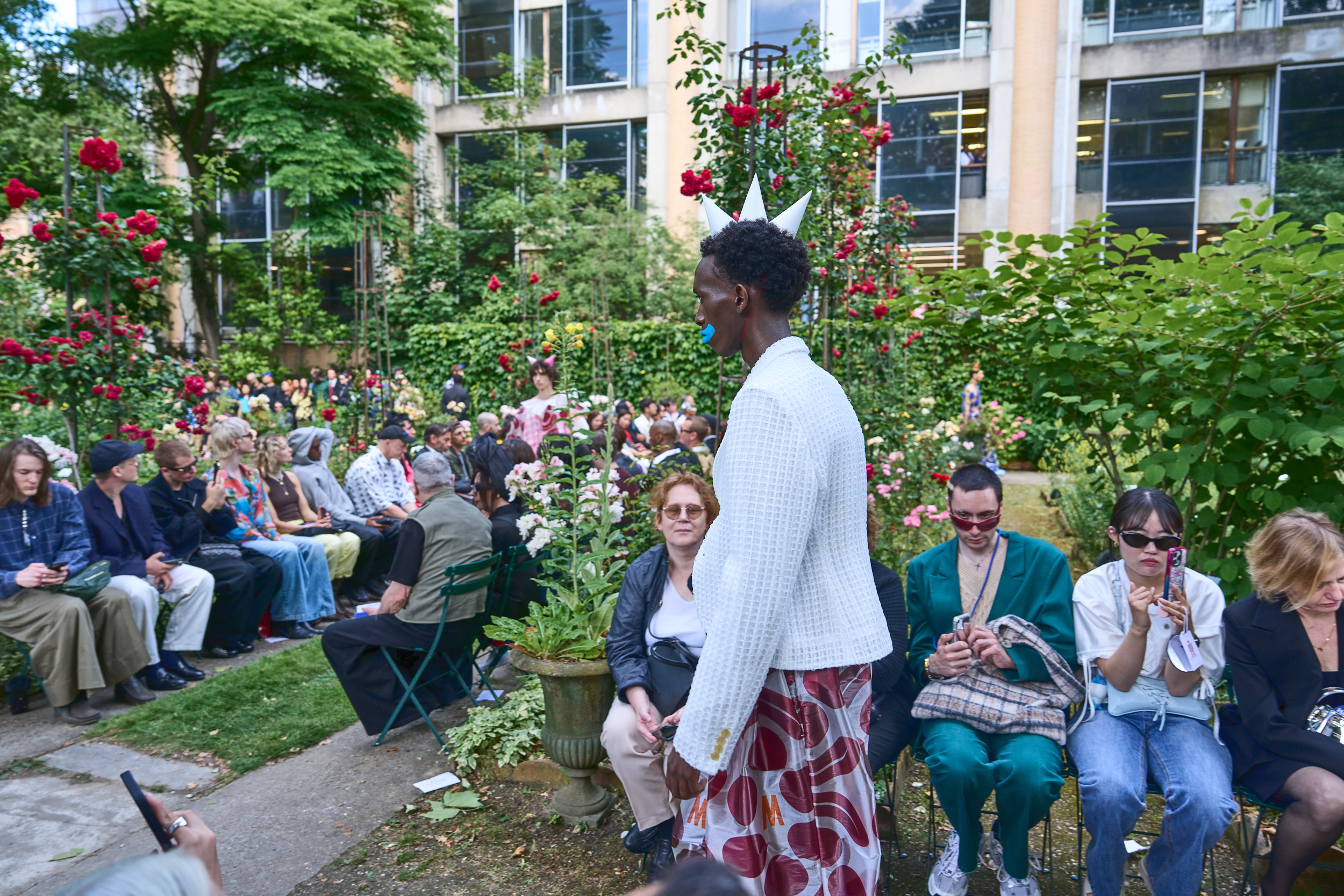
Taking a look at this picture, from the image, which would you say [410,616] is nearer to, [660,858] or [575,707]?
[575,707]

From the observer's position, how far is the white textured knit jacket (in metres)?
1.76

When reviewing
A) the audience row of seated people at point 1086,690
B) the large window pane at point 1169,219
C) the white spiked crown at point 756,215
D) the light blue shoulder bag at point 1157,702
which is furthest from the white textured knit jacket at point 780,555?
the large window pane at point 1169,219

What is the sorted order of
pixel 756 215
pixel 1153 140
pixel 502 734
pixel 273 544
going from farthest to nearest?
pixel 1153 140, pixel 273 544, pixel 502 734, pixel 756 215

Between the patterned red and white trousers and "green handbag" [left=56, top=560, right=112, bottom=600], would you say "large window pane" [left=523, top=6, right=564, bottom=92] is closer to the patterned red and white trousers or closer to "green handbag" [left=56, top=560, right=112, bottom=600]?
"green handbag" [left=56, top=560, right=112, bottom=600]

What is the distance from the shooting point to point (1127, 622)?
10.3 ft

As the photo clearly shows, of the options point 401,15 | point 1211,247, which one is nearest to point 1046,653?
point 1211,247

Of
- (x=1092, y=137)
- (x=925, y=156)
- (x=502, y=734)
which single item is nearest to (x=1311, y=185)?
(x=1092, y=137)

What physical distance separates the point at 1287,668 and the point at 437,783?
11.4 ft

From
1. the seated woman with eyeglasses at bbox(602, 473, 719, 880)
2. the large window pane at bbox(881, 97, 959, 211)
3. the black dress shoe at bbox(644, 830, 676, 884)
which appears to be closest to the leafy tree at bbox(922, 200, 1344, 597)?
the seated woman with eyeglasses at bbox(602, 473, 719, 880)

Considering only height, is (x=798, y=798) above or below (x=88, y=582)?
above

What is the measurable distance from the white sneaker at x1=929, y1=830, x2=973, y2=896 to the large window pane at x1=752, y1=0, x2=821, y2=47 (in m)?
19.3

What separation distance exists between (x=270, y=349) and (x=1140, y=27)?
1972 centimetres

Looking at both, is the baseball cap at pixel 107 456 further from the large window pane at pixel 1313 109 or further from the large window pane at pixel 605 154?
the large window pane at pixel 1313 109

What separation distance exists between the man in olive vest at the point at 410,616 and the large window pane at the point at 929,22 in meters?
18.1
